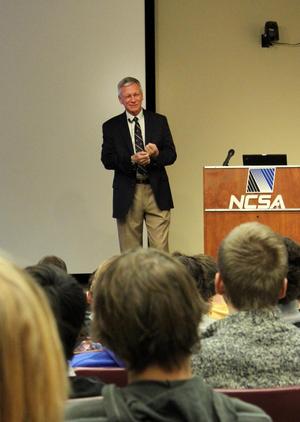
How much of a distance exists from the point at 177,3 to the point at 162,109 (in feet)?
3.47

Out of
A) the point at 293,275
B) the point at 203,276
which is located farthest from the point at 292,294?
the point at 203,276

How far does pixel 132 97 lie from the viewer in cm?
477

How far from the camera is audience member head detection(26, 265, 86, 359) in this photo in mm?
1478

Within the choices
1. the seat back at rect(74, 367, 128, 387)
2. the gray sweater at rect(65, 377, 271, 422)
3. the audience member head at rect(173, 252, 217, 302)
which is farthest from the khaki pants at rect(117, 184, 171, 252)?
the gray sweater at rect(65, 377, 271, 422)

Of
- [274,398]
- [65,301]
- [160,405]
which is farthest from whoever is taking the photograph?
[65,301]

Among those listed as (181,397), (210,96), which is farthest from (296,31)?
(181,397)

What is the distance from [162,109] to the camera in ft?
20.8

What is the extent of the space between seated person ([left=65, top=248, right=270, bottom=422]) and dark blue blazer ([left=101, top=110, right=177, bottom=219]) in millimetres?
3572

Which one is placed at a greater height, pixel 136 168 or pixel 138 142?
pixel 138 142

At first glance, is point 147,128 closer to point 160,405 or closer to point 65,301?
point 65,301

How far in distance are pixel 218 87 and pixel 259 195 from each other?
7.60ft

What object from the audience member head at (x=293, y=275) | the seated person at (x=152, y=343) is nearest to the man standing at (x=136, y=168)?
the audience member head at (x=293, y=275)

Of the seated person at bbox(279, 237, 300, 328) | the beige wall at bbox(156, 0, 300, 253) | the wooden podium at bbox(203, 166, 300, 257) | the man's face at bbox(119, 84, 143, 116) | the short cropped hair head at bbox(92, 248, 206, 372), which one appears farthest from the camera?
the beige wall at bbox(156, 0, 300, 253)

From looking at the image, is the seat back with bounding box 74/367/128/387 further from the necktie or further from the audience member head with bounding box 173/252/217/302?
the necktie
